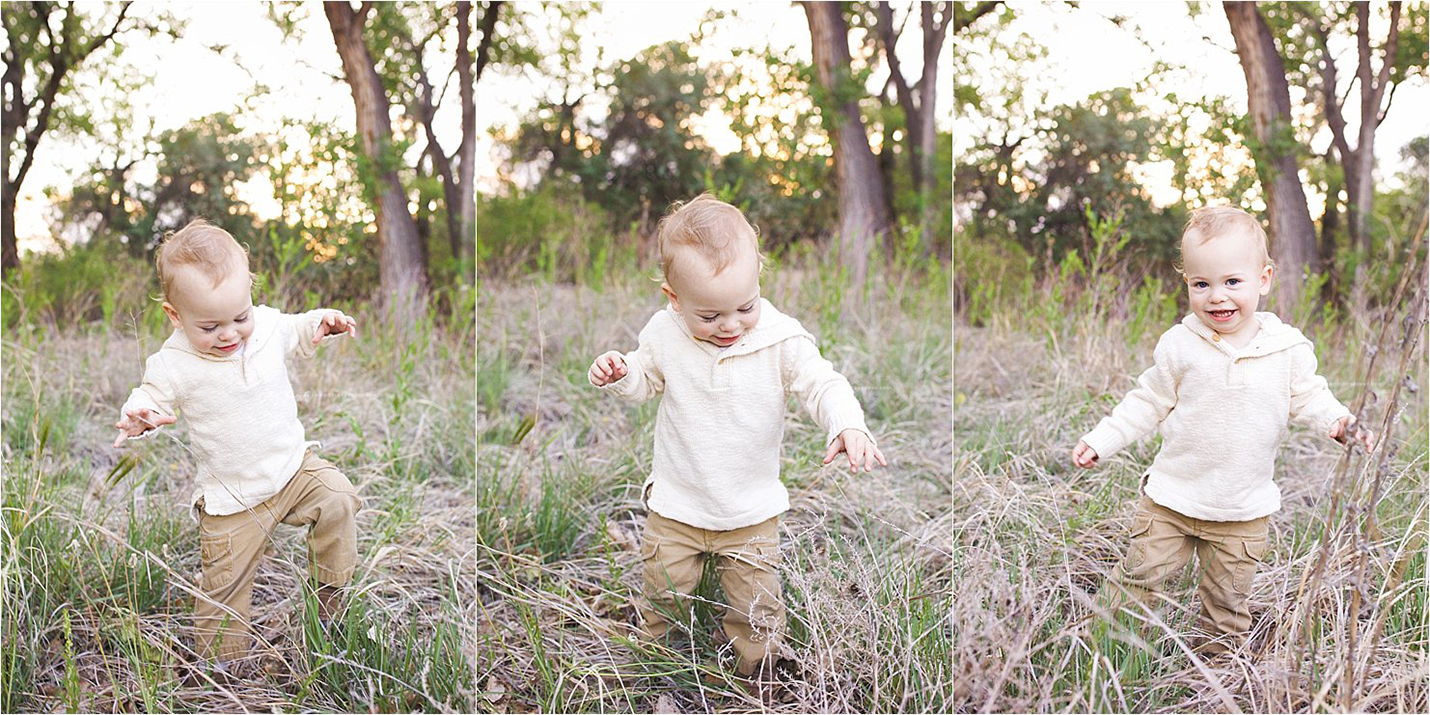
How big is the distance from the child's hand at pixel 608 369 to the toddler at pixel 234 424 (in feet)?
2.01

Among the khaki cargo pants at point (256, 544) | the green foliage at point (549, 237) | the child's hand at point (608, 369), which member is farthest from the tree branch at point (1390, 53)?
the khaki cargo pants at point (256, 544)

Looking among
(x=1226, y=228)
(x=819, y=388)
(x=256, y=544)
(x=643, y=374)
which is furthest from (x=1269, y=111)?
(x=256, y=544)

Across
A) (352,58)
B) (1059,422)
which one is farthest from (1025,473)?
(352,58)

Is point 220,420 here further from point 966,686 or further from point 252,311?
point 966,686

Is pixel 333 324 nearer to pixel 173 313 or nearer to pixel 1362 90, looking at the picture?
pixel 173 313

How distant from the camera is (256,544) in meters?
2.45

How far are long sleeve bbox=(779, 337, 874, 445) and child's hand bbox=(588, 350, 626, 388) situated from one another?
1.12 feet

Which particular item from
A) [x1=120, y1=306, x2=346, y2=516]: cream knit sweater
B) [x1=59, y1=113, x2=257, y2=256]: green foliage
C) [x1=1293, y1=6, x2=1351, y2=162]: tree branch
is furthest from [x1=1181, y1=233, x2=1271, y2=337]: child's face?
[x1=59, y1=113, x2=257, y2=256]: green foliage

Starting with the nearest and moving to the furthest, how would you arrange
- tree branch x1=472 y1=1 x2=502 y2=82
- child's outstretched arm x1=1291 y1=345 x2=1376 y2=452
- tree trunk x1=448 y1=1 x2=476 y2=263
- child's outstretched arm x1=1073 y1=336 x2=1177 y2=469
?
child's outstretched arm x1=1291 y1=345 x2=1376 y2=452
child's outstretched arm x1=1073 y1=336 x2=1177 y2=469
tree trunk x1=448 y1=1 x2=476 y2=263
tree branch x1=472 y1=1 x2=502 y2=82

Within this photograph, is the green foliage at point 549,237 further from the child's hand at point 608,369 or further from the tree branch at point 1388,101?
the tree branch at point 1388,101

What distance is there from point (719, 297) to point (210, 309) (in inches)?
41.4

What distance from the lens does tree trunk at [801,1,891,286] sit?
11.3ft

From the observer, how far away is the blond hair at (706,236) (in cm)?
224

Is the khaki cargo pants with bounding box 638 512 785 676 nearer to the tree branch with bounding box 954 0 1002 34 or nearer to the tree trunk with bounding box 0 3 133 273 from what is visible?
the tree branch with bounding box 954 0 1002 34
